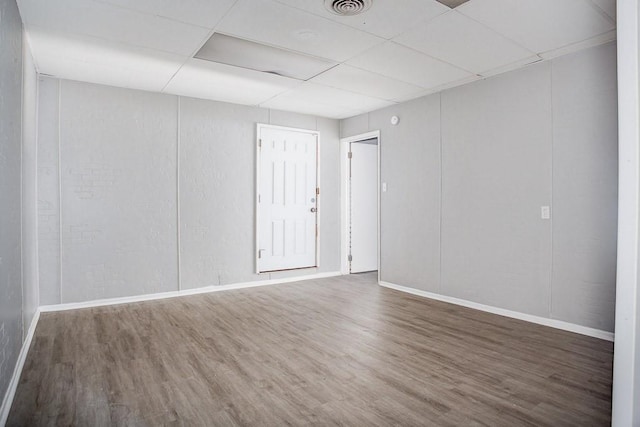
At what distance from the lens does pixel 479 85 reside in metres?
4.11

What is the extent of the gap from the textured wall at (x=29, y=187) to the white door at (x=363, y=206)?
167 inches

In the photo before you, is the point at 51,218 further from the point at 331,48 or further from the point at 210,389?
the point at 331,48

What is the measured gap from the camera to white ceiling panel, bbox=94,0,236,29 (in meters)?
2.56

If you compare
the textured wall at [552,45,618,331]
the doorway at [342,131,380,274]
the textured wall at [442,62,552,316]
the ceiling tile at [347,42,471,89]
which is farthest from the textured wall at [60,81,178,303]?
the textured wall at [552,45,618,331]

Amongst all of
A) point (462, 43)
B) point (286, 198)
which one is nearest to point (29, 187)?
point (286, 198)

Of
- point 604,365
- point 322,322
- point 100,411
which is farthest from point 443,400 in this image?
point 100,411

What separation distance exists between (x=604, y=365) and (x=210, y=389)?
2743 mm

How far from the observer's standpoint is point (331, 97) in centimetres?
487

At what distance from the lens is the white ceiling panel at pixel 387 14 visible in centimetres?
256

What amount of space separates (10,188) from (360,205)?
4863 mm

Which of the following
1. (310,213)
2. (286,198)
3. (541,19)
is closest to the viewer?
(541,19)

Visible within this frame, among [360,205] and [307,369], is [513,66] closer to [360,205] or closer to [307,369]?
[360,205]

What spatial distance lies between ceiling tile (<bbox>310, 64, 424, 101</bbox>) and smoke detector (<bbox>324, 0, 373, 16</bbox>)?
1.06 metres

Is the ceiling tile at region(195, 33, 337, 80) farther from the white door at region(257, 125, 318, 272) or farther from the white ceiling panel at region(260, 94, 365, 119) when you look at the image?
the white door at region(257, 125, 318, 272)
